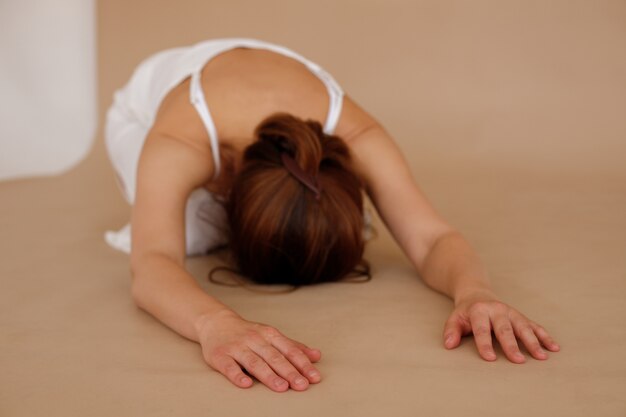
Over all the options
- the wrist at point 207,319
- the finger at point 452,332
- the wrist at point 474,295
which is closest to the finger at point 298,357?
the wrist at point 207,319

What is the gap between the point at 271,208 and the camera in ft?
5.87

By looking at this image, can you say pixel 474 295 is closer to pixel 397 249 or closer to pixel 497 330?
pixel 497 330

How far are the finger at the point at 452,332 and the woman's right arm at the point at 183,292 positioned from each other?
0.24m

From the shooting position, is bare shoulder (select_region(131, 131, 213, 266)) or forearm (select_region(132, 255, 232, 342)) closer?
forearm (select_region(132, 255, 232, 342))

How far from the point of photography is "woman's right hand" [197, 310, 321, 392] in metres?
1.41

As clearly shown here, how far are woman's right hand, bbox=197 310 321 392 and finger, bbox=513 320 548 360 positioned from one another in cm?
34

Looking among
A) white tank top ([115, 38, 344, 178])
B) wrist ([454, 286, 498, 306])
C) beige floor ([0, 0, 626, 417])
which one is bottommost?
beige floor ([0, 0, 626, 417])

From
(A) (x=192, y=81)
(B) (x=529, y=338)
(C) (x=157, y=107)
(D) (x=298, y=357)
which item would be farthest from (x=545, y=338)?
(C) (x=157, y=107)

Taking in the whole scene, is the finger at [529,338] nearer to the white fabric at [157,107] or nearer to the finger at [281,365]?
the finger at [281,365]

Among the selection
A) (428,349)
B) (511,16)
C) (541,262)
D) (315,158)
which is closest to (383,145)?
(315,158)

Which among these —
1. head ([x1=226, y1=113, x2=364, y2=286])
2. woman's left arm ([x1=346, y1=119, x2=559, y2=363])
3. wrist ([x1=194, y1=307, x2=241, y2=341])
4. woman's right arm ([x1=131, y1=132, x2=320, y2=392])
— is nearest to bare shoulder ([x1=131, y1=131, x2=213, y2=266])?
woman's right arm ([x1=131, y1=132, x2=320, y2=392])

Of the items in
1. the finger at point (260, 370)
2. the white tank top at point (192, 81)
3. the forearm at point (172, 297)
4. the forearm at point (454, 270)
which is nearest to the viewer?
the finger at point (260, 370)

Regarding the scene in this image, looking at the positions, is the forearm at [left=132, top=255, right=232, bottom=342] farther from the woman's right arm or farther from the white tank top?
the white tank top

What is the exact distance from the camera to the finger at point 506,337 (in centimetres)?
150
